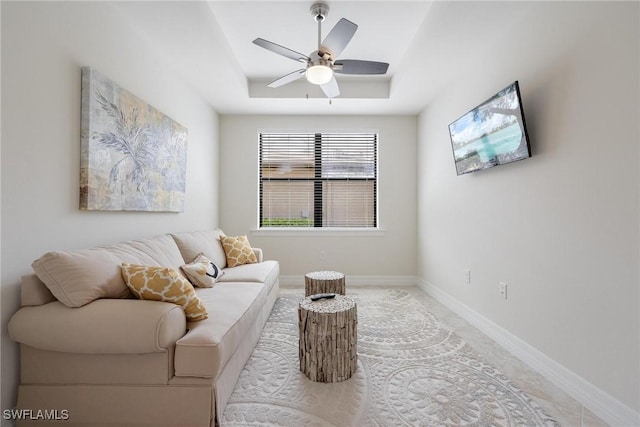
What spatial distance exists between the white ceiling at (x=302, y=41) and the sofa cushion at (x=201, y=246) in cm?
164

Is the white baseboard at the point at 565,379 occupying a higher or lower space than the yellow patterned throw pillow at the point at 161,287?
lower

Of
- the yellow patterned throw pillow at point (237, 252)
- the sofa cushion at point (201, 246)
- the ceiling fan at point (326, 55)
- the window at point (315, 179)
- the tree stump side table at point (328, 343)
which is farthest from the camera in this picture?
the window at point (315, 179)

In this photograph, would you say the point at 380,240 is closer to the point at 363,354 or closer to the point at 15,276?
the point at 363,354

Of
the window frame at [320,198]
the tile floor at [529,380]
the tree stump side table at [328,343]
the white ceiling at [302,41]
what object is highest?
the white ceiling at [302,41]

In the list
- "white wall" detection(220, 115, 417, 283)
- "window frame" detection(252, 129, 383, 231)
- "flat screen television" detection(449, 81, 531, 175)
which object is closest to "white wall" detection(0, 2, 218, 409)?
"white wall" detection(220, 115, 417, 283)

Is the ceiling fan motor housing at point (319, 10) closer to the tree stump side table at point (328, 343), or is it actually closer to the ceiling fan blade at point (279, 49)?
the ceiling fan blade at point (279, 49)

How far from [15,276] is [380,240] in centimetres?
376

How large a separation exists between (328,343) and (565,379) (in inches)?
55.5

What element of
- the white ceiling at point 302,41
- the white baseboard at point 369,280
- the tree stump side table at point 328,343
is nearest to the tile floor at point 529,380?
the tree stump side table at point 328,343

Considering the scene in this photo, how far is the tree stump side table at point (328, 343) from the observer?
1858 millimetres

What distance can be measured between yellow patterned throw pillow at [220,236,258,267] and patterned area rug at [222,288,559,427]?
0.97 meters

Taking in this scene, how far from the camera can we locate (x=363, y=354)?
2.22 meters

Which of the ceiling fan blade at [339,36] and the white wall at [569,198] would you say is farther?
the ceiling fan blade at [339,36]

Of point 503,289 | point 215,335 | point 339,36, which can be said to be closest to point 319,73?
point 339,36
